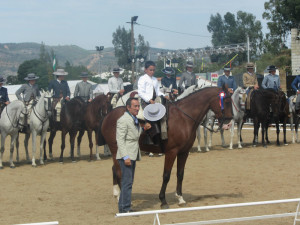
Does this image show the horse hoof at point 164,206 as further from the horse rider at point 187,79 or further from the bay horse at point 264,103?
the bay horse at point 264,103

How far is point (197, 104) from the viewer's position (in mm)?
9945

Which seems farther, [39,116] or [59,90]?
[59,90]

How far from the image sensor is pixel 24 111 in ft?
50.6

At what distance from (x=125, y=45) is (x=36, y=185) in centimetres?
11988

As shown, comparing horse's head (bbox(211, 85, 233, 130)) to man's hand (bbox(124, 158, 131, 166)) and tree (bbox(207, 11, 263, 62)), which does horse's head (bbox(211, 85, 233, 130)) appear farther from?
tree (bbox(207, 11, 263, 62))

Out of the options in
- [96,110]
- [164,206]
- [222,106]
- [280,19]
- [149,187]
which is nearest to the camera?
[164,206]

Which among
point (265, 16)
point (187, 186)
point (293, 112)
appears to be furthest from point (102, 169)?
point (265, 16)

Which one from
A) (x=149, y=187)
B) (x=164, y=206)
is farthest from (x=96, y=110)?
(x=164, y=206)

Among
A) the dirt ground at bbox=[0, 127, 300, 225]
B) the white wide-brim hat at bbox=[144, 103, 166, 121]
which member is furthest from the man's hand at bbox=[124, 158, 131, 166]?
the white wide-brim hat at bbox=[144, 103, 166, 121]

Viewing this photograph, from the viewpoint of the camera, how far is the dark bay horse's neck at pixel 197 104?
9781 mm

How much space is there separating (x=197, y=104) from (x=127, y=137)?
2032mm

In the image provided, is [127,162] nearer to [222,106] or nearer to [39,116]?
[222,106]

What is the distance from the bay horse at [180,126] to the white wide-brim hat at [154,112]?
299mm

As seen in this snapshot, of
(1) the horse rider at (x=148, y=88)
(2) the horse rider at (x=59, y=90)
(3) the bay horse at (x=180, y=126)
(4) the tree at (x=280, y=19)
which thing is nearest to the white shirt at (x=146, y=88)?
(1) the horse rider at (x=148, y=88)
